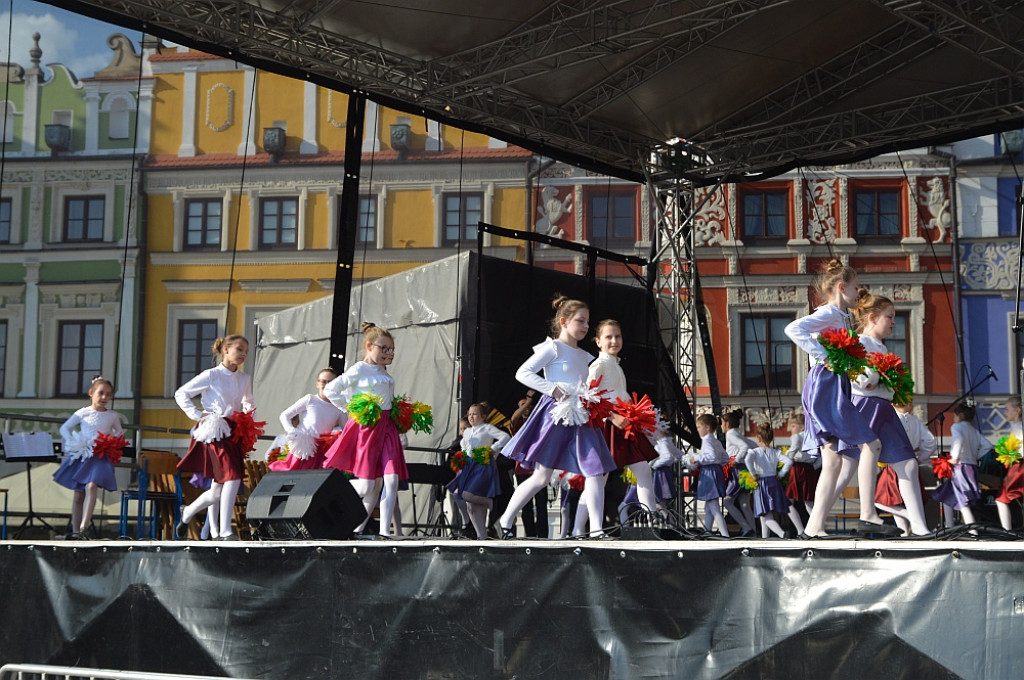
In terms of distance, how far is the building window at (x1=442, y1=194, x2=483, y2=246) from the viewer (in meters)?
23.8

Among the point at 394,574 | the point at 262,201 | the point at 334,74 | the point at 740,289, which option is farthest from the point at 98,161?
the point at 394,574

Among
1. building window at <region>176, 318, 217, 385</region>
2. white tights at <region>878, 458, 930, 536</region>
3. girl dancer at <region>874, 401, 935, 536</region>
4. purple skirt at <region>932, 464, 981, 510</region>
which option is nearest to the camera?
white tights at <region>878, 458, 930, 536</region>

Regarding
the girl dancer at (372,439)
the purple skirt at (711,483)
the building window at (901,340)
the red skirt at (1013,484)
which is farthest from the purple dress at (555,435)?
the building window at (901,340)

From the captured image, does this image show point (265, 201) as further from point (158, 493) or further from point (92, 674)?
point (92, 674)

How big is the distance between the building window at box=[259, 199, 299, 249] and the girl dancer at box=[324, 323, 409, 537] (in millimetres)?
17423

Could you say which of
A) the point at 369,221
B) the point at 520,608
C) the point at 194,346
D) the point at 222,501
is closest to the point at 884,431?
the point at 520,608

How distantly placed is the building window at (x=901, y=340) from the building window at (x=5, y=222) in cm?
1863

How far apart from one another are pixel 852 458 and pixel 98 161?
21.7 meters

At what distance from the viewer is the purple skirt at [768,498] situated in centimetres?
1234

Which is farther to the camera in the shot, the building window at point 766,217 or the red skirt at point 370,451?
the building window at point 766,217

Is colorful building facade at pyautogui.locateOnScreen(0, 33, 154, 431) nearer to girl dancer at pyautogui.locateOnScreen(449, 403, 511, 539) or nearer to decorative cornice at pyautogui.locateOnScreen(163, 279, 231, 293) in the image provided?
decorative cornice at pyautogui.locateOnScreen(163, 279, 231, 293)

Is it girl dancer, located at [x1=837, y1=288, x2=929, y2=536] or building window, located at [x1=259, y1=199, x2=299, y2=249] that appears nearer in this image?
girl dancer, located at [x1=837, y1=288, x2=929, y2=536]

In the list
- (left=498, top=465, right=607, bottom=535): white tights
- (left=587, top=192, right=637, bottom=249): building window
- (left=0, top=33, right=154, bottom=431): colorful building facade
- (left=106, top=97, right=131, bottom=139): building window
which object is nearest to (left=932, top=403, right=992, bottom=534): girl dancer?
(left=498, top=465, right=607, bottom=535): white tights

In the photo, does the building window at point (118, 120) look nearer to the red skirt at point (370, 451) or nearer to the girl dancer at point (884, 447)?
the red skirt at point (370, 451)
